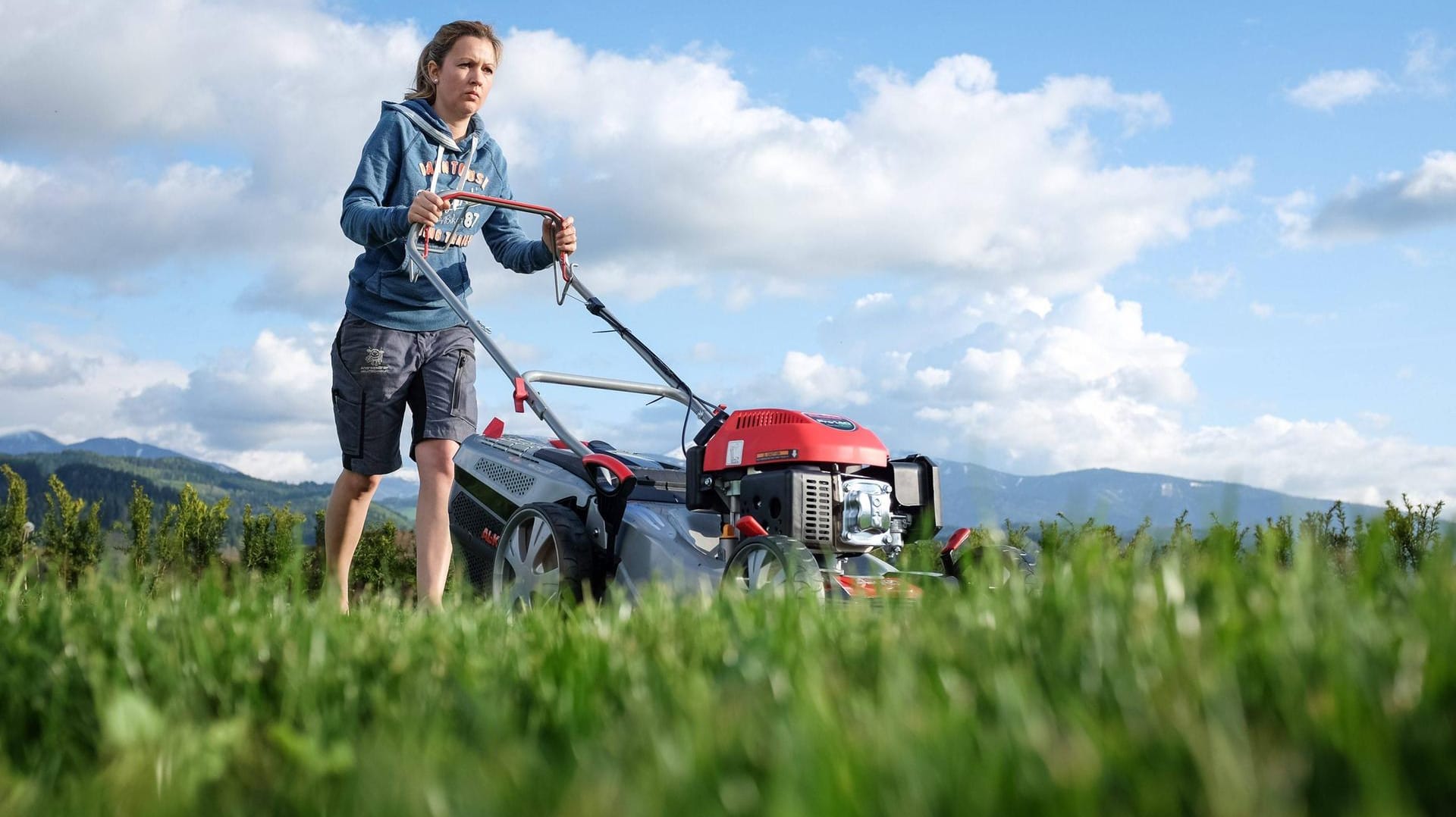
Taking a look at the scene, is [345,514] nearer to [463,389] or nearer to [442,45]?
[463,389]

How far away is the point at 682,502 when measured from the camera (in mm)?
5012

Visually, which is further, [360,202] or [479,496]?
[479,496]

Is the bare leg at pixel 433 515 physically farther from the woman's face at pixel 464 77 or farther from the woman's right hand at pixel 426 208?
the woman's face at pixel 464 77

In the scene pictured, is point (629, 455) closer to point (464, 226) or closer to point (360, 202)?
point (464, 226)

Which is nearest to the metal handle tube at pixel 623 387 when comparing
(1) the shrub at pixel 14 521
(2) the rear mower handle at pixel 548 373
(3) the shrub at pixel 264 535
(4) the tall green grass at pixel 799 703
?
(2) the rear mower handle at pixel 548 373

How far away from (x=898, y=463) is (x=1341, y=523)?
4535mm

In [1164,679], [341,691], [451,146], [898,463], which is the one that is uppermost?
[451,146]

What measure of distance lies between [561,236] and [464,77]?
803 millimetres

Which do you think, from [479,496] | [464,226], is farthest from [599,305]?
[479,496]

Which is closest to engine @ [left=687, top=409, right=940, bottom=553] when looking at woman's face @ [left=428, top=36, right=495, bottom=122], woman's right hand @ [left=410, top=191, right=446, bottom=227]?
woman's right hand @ [left=410, top=191, right=446, bottom=227]

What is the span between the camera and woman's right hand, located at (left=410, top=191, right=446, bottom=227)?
4609mm

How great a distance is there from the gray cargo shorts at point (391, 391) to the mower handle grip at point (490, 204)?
34 cm

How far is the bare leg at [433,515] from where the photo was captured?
4852 millimetres

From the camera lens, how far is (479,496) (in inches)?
220
